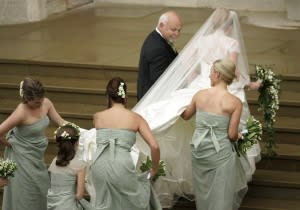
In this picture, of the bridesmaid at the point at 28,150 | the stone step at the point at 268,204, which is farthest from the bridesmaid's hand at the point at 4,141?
the stone step at the point at 268,204

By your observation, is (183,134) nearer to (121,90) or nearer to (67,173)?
(121,90)

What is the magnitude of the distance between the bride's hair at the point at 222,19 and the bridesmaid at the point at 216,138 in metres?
0.90

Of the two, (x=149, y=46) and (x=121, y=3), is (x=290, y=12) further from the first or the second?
(x=149, y=46)

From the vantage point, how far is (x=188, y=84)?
623 cm

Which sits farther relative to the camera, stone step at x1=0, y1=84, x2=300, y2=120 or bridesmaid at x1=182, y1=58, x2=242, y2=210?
stone step at x1=0, y1=84, x2=300, y2=120

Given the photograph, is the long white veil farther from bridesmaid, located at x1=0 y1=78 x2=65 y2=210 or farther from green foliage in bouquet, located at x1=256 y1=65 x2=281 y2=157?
bridesmaid, located at x1=0 y1=78 x2=65 y2=210

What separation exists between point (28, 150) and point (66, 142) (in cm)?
76

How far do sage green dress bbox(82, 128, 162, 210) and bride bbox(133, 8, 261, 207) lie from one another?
93 cm

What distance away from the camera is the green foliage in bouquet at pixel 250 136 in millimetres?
5680

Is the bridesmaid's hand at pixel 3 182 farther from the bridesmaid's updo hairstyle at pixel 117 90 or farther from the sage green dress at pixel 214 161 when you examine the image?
the sage green dress at pixel 214 161

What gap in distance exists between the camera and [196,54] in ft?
20.6

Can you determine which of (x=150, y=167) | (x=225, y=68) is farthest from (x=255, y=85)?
(x=150, y=167)

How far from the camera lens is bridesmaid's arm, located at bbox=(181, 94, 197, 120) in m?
5.66

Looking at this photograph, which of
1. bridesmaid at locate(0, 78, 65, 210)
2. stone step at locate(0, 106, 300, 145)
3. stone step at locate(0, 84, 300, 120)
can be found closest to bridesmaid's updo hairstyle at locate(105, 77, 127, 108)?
bridesmaid at locate(0, 78, 65, 210)
